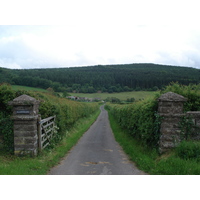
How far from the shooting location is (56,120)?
412 inches

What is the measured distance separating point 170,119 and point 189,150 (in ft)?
4.06

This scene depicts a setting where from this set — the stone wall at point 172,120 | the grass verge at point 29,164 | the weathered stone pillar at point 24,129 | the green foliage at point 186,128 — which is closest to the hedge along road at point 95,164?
the grass verge at point 29,164

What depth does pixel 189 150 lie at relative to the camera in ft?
19.4

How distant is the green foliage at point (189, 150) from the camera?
5746 mm

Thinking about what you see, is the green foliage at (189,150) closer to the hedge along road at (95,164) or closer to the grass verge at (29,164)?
the hedge along road at (95,164)

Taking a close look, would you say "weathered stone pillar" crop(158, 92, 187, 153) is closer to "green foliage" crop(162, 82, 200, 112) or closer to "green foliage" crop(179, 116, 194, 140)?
"green foliage" crop(179, 116, 194, 140)

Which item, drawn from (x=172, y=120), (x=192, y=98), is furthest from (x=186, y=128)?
(x=192, y=98)

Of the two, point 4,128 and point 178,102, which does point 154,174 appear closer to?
point 178,102

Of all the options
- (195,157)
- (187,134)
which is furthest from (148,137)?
(195,157)

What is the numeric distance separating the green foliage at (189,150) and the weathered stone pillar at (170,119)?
465 mm

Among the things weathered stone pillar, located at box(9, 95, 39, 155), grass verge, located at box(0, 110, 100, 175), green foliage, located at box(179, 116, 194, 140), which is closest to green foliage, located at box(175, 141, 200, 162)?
green foliage, located at box(179, 116, 194, 140)

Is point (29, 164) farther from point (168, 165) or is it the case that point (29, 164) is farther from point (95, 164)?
point (168, 165)

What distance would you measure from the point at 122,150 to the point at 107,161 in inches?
87.7

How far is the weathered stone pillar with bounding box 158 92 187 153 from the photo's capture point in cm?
664
